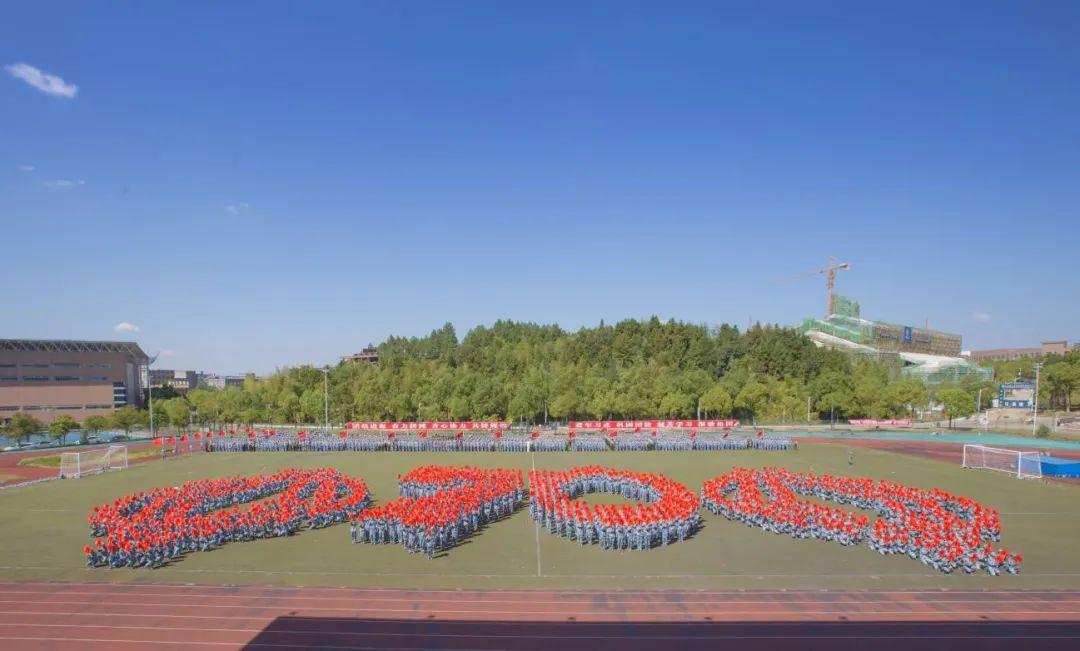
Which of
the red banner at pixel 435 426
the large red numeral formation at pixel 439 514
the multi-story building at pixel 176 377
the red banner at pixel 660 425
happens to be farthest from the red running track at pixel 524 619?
the multi-story building at pixel 176 377

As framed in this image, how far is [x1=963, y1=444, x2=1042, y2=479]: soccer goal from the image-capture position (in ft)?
95.8

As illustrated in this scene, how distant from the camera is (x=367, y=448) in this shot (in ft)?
134

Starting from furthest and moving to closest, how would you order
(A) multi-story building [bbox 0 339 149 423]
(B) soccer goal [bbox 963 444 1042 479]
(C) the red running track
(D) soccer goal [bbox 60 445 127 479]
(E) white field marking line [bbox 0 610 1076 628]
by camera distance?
1. (A) multi-story building [bbox 0 339 149 423]
2. (D) soccer goal [bbox 60 445 127 479]
3. (B) soccer goal [bbox 963 444 1042 479]
4. (E) white field marking line [bbox 0 610 1076 628]
5. (C) the red running track

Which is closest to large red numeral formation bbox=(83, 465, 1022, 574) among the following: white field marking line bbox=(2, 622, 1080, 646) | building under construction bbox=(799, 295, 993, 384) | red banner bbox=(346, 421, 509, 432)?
white field marking line bbox=(2, 622, 1080, 646)

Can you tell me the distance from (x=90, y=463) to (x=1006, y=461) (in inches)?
2043

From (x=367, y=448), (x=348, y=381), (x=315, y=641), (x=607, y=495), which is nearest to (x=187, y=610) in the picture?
(x=315, y=641)

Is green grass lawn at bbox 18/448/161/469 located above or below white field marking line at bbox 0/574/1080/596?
below

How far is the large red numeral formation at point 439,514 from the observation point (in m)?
16.5

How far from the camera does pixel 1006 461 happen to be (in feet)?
106

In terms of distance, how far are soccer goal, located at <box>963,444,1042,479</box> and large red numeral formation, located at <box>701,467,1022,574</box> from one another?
12.0 meters

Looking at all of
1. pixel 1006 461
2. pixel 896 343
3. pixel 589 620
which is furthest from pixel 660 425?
pixel 896 343

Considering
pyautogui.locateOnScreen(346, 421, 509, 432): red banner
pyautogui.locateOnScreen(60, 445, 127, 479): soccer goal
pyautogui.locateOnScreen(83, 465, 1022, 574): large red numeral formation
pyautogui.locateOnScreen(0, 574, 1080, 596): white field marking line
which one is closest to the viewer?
pyautogui.locateOnScreen(0, 574, 1080, 596): white field marking line

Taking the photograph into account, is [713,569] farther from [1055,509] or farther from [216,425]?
[216,425]

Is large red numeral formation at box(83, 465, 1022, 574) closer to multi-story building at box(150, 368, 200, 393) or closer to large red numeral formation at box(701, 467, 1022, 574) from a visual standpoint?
large red numeral formation at box(701, 467, 1022, 574)
